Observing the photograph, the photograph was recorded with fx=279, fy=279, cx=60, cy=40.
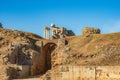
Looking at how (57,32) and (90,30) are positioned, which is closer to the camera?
(90,30)

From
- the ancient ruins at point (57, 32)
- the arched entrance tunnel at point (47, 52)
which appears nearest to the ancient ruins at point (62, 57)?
the arched entrance tunnel at point (47, 52)

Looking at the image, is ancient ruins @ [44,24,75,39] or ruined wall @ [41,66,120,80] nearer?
ruined wall @ [41,66,120,80]

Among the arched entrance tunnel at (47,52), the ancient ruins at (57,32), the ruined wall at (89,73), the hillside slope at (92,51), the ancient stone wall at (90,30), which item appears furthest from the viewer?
the ancient ruins at (57,32)

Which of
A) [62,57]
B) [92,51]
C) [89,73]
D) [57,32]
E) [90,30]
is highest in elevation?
[57,32]

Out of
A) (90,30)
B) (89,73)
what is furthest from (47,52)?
(89,73)

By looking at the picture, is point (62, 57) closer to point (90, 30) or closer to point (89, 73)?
point (90, 30)

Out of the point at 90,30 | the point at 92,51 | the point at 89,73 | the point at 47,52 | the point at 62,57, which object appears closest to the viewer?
the point at 89,73

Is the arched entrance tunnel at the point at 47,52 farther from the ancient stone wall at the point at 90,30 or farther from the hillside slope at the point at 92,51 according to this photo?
the hillside slope at the point at 92,51

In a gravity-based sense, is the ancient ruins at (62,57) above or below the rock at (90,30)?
below

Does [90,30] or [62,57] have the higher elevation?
[90,30]

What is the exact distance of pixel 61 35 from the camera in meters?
54.1

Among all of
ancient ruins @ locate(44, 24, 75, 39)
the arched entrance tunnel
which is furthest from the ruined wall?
ancient ruins @ locate(44, 24, 75, 39)

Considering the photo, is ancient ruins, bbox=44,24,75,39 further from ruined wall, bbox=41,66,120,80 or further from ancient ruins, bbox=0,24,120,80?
ruined wall, bbox=41,66,120,80

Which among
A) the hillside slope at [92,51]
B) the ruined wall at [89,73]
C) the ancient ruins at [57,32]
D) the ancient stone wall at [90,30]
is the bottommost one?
the ruined wall at [89,73]
